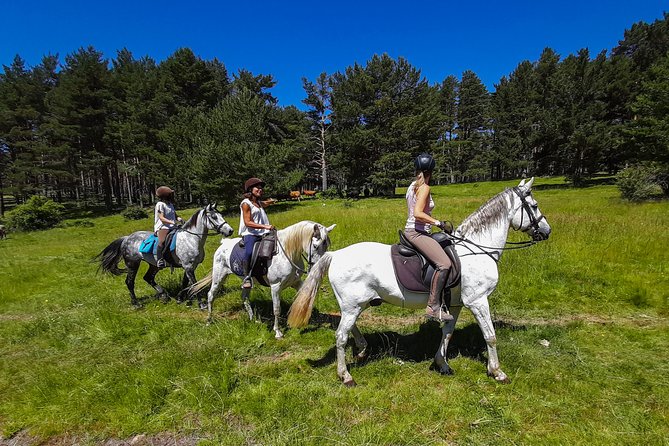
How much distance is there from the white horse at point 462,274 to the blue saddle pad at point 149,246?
5450mm

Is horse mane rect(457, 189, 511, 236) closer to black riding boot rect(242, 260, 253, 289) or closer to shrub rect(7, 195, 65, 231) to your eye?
black riding boot rect(242, 260, 253, 289)

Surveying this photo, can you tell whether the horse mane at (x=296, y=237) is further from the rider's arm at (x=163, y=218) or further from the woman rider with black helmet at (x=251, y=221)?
the rider's arm at (x=163, y=218)

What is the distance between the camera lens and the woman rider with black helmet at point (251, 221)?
5935mm

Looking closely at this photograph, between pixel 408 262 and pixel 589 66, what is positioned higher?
pixel 589 66

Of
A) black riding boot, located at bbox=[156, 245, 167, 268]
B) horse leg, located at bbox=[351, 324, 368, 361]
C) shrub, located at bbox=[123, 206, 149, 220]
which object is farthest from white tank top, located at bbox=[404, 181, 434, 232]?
shrub, located at bbox=[123, 206, 149, 220]

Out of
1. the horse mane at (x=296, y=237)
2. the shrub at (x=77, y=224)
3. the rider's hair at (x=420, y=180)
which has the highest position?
the rider's hair at (x=420, y=180)

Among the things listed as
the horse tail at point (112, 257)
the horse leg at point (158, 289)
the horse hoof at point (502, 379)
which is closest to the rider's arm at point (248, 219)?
the horse leg at point (158, 289)

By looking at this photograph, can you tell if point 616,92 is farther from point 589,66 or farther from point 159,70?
point 159,70

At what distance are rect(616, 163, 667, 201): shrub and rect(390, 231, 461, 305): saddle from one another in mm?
22135

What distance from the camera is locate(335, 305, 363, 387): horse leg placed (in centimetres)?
423

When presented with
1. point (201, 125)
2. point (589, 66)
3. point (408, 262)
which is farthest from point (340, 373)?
point (589, 66)

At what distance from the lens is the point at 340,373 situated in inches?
168

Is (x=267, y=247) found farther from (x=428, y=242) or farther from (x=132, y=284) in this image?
(x=132, y=284)

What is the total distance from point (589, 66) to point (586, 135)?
797 centimetres
